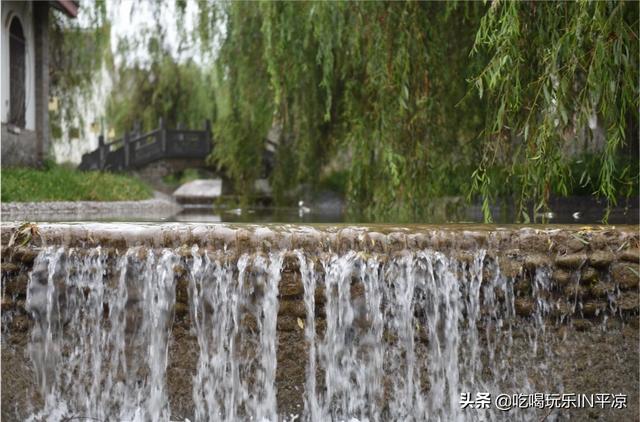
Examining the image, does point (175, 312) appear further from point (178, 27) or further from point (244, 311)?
point (178, 27)

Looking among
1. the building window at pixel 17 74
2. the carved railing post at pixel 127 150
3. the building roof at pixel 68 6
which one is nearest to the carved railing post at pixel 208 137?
the carved railing post at pixel 127 150

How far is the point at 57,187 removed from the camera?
34.9ft

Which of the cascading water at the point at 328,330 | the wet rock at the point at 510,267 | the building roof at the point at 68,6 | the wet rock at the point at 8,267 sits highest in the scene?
the building roof at the point at 68,6

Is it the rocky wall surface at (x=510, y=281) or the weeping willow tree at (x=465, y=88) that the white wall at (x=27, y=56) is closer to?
the weeping willow tree at (x=465, y=88)

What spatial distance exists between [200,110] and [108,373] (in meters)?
17.7

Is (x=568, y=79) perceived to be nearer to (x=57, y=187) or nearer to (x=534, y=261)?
(x=534, y=261)

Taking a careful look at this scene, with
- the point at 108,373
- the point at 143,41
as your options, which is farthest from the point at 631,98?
the point at 143,41

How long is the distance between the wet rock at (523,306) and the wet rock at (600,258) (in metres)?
0.40

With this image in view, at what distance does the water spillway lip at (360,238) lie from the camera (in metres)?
3.73

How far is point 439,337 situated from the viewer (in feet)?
12.3

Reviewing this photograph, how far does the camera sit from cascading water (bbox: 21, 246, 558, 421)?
3730 millimetres

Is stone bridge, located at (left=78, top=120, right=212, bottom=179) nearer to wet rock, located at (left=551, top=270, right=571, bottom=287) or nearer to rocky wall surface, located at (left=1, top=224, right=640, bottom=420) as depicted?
rocky wall surface, located at (left=1, top=224, right=640, bottom=420)

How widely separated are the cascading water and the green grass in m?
5.94

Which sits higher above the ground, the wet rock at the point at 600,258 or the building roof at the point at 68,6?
the building roof at the point at 68,6
